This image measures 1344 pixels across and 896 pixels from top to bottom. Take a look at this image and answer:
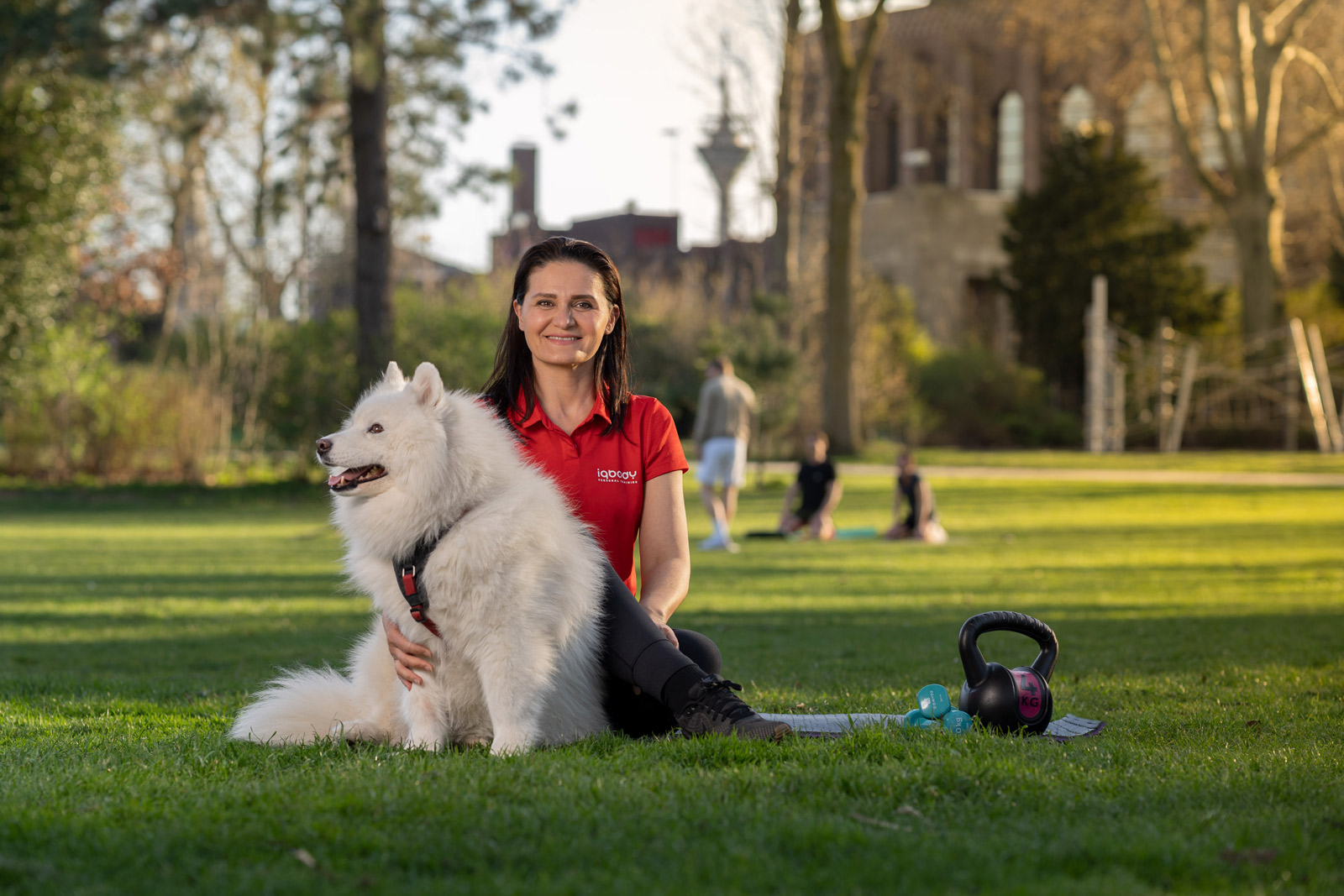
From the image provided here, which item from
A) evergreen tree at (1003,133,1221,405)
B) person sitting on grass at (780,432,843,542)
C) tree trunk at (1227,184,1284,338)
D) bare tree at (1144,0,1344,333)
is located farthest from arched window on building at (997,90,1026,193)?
person sitting on grass at (780,432,843,542)

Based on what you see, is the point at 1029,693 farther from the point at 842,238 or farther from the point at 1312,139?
the point at 1312,139

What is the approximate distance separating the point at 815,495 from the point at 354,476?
563 inches

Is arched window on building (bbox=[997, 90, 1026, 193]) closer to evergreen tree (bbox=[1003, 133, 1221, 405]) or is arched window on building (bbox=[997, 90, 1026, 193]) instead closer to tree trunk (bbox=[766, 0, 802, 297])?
evergreen tree (bbox=[1003, 133, 1221, 405])

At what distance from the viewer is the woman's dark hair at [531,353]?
512 cm

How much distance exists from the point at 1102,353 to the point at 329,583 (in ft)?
91.7

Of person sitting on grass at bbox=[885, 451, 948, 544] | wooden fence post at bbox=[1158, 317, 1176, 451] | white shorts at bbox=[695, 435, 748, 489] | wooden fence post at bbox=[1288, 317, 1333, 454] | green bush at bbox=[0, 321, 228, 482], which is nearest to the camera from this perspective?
person sitting on grass at bbox=[885, 451, 948, 544]

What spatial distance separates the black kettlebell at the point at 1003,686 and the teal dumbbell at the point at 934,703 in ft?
0.31

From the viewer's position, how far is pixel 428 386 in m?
4.43

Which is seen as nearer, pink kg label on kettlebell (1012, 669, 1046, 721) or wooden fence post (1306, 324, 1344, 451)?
pink kg label on kettlebell (1012, 669, 1046, 721)

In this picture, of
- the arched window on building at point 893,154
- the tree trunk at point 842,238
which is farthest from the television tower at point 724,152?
the arched window on building at point 893,154

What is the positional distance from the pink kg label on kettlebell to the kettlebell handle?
75 millimetres

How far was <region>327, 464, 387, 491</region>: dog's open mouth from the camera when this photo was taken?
4.39 m

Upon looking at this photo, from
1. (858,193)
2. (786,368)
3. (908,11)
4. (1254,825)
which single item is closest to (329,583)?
(1254,825)

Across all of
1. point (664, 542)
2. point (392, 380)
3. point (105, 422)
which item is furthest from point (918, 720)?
point (105, 422)
